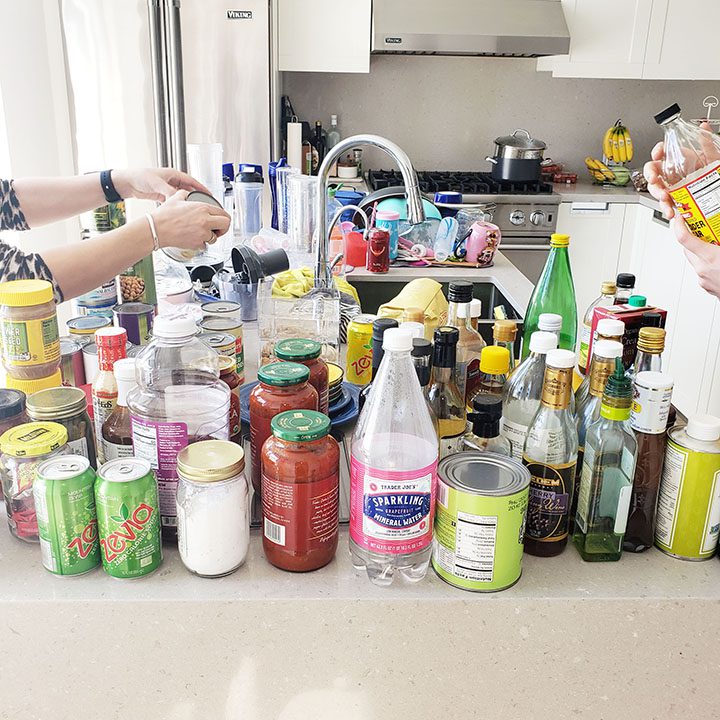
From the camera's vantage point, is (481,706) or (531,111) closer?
(481,706)

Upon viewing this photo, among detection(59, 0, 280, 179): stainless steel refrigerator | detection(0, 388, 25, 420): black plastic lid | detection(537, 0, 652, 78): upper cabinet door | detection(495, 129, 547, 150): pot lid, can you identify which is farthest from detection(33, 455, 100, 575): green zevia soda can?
detection(537, 0, 652, 78): upper cabinet door

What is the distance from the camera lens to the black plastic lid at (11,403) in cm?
95

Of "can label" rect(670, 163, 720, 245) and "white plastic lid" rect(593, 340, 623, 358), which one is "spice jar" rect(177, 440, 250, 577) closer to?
"white plastic lid" rect(593, 340, 623, 358)

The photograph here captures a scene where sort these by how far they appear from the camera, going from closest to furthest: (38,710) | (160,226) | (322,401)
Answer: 1. (38,710)
2. (322,401)
3. (160,226)

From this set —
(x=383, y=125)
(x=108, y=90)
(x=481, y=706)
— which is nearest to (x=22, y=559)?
(x=481, y=706)

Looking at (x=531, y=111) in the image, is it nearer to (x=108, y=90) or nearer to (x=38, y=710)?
(x=108, y=90)

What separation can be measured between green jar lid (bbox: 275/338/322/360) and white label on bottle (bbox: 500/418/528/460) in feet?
0.90

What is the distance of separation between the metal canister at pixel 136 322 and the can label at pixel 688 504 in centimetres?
85

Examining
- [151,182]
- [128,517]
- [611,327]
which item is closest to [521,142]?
[151,182]

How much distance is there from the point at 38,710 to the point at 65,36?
3.11m

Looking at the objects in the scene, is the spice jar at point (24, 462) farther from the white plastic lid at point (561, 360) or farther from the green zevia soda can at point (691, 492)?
the green zevia soda can at point (691, 492)

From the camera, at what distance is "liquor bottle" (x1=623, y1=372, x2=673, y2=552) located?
860 mm

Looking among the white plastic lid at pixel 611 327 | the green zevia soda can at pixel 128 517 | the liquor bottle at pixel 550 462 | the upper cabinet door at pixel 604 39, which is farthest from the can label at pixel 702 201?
the upper cabinet door at pixel 604 39

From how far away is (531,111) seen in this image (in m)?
4.27
